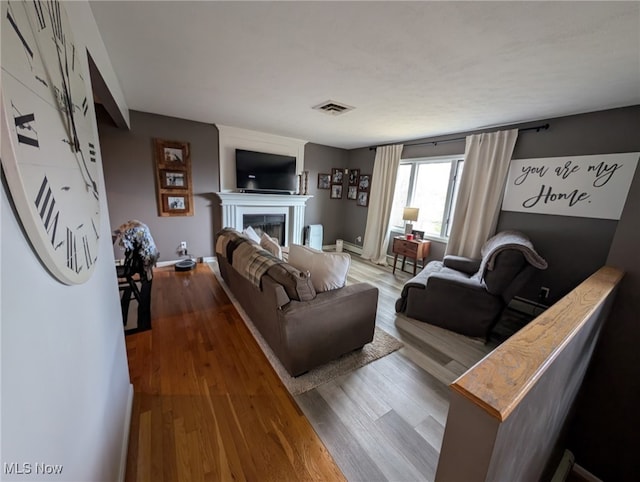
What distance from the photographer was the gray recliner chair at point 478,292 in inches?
85.8

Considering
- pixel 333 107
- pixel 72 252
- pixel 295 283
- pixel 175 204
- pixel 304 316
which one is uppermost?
pixel 333 107

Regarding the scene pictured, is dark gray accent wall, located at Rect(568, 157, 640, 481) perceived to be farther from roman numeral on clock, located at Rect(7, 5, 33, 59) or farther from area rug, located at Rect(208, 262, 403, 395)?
roman numeral on clock, located at Rect(7, 5, 33, 59)

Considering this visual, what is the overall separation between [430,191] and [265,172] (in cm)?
293

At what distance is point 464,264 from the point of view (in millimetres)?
3166

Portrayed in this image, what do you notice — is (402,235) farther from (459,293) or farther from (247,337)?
(247,337)

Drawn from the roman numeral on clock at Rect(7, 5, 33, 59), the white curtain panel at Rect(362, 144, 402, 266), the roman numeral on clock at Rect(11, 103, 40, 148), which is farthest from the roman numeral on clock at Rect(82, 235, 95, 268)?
the white curtain panel at Rect(362, 144, 402, 266)

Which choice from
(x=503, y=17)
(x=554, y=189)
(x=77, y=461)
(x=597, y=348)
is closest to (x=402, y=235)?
(x=554, y=189)

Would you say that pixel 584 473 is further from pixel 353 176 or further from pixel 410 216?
pixel 353 176

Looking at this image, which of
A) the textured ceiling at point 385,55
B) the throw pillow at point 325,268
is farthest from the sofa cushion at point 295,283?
the textured ceiling at point 385,55

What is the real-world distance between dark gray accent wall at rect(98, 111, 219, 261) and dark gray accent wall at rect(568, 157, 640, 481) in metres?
4.59

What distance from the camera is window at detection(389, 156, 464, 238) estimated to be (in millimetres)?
3953

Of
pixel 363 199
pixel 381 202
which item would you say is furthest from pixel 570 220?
pixel 363 199

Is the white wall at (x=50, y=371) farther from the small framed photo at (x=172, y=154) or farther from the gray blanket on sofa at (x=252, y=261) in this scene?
the small framed photo at (x=172, y=154)

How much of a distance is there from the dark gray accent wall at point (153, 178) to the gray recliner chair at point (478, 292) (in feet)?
11.1
